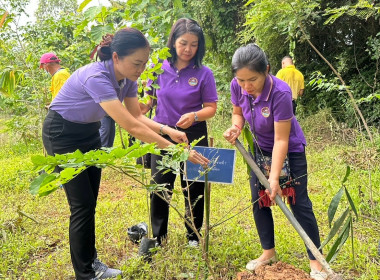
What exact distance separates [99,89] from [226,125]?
604 centimetres

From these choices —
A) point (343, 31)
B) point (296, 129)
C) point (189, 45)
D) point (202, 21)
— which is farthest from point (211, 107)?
point (202, 21)

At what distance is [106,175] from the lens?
17.1ft

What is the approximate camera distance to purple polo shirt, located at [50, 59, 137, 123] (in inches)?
72.7

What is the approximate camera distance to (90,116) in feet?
6.75

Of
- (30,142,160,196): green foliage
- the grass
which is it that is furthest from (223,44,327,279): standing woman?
(30,142,160,196): green foliage

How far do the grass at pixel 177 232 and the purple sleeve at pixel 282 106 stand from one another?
36 cm

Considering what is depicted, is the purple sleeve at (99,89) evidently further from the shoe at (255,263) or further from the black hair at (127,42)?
the shoe at (255,263)

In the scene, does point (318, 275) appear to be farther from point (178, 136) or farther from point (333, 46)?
point (333, 46)

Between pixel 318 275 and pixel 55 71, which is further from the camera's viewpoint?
pixel 55 71

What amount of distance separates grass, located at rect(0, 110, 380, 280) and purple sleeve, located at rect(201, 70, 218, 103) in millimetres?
742

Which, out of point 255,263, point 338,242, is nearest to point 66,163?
point 338,242

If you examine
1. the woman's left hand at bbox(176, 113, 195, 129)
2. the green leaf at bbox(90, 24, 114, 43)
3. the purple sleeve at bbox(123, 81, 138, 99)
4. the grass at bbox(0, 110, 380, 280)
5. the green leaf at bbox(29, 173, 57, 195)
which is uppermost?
the green leaf at bbox(90, 24, 114, 43)

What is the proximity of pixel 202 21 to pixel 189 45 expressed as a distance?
632 cm

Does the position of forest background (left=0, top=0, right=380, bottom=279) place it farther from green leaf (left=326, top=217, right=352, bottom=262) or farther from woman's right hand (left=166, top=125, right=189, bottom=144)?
woman's right hand (left=166, top=125, right=189, bottom=144)
